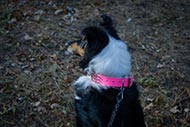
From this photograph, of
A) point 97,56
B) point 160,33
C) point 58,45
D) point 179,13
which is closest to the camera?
point 97,56

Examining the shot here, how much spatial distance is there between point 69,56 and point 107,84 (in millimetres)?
1922

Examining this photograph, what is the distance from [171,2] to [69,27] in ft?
7.13

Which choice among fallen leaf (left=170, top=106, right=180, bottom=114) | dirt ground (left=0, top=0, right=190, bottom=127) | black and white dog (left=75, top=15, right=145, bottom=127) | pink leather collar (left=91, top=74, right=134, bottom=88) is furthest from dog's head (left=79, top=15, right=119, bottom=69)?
fallen leaf (left=170, top=106, right=180, bottom=114)

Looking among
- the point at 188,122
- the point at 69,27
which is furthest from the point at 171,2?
the point at 188,122

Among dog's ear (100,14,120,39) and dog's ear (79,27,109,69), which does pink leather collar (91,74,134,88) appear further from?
dog's ear (100,14,120,39)

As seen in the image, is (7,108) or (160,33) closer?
(7,108)

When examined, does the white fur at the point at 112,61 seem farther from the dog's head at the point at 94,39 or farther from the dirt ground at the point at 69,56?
the dirt ground at the point at 69,56

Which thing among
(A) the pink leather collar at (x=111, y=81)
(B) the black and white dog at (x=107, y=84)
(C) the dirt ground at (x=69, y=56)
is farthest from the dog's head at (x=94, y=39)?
(C) the dirt ground at (x=69, y=56)

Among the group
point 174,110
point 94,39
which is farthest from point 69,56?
point 94,39

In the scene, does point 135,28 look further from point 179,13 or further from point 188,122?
point 188,122

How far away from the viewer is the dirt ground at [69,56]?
11.7 ft

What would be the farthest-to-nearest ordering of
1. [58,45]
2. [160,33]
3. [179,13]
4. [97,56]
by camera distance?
1. [179,13]
2. [160,33]
3. [58,45]
4. [97,56]

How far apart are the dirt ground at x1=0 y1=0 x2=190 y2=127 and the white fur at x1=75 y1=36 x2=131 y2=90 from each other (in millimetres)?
1203

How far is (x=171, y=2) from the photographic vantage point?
565cm
